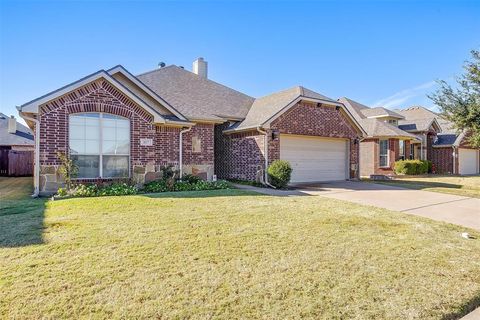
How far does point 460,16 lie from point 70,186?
1638 centimetres

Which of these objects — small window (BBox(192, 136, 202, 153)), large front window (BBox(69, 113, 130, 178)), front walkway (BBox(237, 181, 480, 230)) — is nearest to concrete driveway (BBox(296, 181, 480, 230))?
front walkway (BBox(237, 181, 480, 230))

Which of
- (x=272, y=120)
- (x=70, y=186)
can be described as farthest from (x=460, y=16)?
(x=70, y=186)

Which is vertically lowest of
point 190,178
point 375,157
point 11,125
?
point 190,178

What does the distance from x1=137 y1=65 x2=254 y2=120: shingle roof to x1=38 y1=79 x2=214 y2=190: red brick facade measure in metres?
1.96

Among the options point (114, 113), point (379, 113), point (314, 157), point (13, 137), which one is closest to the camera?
point (114, 113)

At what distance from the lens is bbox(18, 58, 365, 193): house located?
1051cm

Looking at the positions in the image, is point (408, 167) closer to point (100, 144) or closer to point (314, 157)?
point (314, 157)

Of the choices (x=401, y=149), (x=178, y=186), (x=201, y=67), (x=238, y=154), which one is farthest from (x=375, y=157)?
(x=178, y=186)

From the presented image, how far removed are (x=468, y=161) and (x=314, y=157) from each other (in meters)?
22.0

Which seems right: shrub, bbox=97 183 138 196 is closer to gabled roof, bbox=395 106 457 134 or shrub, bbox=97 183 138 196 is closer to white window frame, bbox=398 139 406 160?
white window frame, bbox=398 139 406 160

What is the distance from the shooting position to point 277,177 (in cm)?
1326

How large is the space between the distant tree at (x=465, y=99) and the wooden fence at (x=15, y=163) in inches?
1064

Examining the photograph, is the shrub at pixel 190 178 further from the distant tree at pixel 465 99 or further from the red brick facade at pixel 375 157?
the red brick facade at pixel 375 157

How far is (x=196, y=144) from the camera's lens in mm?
14461
